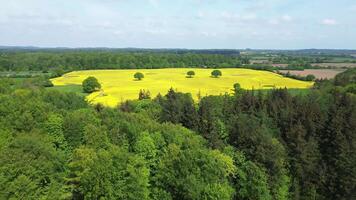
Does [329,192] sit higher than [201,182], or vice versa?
[201,182]

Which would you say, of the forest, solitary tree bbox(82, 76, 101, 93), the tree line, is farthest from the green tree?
the tree line

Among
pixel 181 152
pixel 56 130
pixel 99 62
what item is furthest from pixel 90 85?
pixel 99 62

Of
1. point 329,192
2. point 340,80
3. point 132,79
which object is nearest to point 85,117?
point 329,192

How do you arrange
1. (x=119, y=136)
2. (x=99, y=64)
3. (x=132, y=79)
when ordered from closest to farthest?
(x=119, y=136) → (x=132, y=79) → (x=99, y=64)

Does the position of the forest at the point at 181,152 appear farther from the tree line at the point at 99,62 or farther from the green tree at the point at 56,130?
the tree line at the point at 99,62

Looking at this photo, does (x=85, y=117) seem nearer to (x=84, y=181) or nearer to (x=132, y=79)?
(x=84, y=181)

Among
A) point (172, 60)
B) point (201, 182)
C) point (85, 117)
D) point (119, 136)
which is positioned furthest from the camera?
point (172, 60)

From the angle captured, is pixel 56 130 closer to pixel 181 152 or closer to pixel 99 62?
pixel 181 152

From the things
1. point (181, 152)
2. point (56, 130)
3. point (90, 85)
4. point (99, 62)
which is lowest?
point (99, 62)
